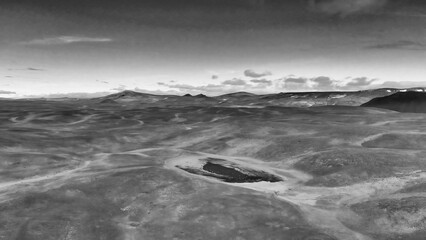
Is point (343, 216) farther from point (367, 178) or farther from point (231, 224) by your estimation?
point (367, 178)

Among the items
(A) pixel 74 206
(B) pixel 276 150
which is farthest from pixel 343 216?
(B) pixel 276 150

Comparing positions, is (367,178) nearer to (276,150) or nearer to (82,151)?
(276,150)

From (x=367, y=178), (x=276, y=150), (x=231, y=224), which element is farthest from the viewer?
(x=276, y=150)

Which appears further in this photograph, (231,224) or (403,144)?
(403,144)

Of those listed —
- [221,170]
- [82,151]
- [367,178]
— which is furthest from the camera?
[82,151]

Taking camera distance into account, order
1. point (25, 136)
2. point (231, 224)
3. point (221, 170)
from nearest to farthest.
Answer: point (231, 224)
point (221, 170)
point (25, 136)

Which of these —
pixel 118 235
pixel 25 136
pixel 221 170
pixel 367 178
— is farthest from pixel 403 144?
pixel 25 136
